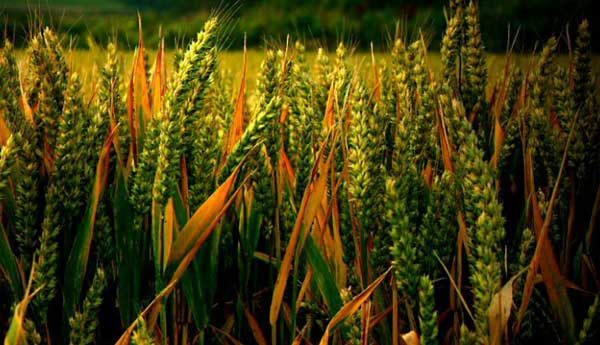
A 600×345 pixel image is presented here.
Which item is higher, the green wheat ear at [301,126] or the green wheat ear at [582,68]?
the green wheat ear at [582,68]

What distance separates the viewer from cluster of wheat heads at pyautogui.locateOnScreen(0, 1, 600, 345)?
2.30 feet

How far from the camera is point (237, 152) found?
0.77 meters

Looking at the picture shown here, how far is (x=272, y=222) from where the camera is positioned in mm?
883

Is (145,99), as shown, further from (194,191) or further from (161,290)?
(161,290)

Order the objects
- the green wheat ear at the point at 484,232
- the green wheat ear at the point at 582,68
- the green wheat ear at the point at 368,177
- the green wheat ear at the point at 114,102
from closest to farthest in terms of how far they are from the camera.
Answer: the green wheat ear at the point at 484,232, the green wheat ear at the point at 368,177, the green wheat ear at the point at 114,102, the green wheat ear at the point at 582,68

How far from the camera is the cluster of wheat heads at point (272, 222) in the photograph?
0.70m

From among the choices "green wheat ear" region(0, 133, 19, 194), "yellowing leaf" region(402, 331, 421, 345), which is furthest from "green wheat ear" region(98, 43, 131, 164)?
"yellowing leaf" region(402, 331, 421, 345)

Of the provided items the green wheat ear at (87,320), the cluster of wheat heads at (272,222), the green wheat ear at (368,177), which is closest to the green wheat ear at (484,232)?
the cluster of wheat heads at (272,222)

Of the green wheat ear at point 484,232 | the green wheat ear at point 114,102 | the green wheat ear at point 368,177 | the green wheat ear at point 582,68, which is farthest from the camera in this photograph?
the green wheat ear at point 582,68

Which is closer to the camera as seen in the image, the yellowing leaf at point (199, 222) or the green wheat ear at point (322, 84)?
the yellowing leaf at point (199, 222)

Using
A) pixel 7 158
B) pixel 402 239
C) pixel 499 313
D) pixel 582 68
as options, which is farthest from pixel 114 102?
pixel 582 68

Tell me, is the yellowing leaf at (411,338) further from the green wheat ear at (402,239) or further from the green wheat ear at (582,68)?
the green wheat ear at (582,68)

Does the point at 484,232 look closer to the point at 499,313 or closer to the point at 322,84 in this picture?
the point at 499,313

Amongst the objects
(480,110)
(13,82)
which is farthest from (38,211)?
(480,110)
